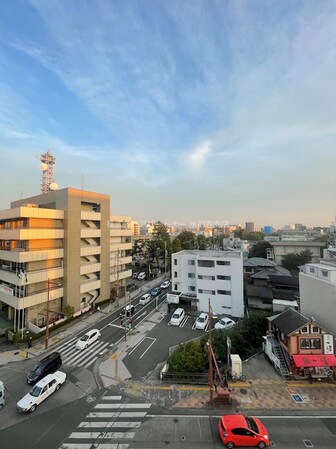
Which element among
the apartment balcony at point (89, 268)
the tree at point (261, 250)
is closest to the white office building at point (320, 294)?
the apartment balcony at point (89, 268)

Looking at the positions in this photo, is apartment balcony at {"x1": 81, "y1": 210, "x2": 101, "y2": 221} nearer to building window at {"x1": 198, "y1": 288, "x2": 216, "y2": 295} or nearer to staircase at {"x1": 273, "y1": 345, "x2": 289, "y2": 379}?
building window at {"x1": 198, "y1": 288, "x2": 216, "y2": 295}

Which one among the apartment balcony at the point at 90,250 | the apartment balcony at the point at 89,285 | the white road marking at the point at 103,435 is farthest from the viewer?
the apartment balcony at the point at 90,250

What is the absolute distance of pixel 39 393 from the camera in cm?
1791

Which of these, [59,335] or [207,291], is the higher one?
[207,291]

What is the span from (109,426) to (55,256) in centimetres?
2456

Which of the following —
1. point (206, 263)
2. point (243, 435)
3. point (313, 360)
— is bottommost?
point (243, 435)

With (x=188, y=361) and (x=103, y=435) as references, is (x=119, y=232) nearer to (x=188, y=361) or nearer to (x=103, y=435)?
(x=188, y=361)

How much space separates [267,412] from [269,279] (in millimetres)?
25822

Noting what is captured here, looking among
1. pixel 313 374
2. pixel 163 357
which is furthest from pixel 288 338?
pixel 163 357

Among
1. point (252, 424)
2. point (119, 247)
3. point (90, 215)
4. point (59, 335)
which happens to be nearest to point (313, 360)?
point (252, 424)

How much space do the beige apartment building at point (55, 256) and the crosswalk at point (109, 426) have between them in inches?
564

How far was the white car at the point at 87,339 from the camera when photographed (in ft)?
88.8

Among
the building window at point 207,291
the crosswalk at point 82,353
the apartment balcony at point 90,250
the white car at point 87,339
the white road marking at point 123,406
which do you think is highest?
the apartment balcony at point 90,250

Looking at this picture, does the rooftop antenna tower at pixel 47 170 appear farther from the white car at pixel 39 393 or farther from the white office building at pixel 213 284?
the white car at pixel 39 393
